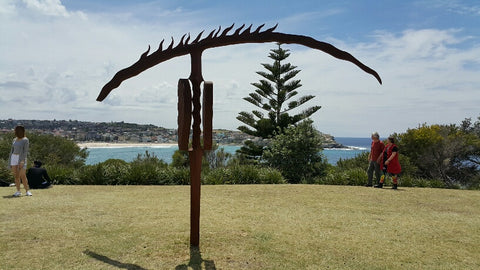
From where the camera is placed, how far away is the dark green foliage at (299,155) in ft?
38.6

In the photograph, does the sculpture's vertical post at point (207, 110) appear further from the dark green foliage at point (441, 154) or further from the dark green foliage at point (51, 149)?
the dark green foliage at point (441, 154)

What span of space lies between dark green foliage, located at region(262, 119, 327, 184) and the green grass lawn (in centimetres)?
453

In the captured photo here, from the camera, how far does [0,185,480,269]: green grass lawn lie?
3.63 m

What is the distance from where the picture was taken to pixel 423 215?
5633 mm

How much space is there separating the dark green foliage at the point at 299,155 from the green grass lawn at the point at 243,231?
14.9ft

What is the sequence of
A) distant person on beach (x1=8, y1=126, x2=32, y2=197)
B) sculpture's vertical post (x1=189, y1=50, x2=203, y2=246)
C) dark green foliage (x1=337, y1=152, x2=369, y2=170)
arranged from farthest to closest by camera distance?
1. dark green foliage (x1=337, y1=152, x2=369, y2=170)
2. distant person on beach (x1=8, y1=126, x2=32, y2=197)
3. sculpture's vertical post (x1=189, y1=50, x2=203, y2=246)

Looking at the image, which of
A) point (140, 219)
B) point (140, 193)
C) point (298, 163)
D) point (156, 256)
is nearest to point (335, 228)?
point (156, 256)

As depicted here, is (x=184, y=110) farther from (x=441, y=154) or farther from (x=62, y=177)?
(x=441, y=154)

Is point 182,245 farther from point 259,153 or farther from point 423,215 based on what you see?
point 259,153

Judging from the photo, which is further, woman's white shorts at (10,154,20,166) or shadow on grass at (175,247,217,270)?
woman's white shorts at (10,154,20,166)

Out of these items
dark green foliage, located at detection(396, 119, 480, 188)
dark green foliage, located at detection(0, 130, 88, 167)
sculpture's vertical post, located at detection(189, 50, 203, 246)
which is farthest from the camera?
dark green foliage, located at detection(396, 119, 480, 188)

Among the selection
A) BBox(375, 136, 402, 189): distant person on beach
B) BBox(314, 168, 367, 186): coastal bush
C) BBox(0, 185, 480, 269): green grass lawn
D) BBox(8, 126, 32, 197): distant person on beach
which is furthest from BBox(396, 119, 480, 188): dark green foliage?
BBox(8, 126, 32, 197): distant person on beach

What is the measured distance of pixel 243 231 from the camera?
4582 mm

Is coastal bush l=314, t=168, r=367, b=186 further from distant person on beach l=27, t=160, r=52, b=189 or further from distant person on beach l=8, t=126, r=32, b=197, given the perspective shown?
distant person on beach l=8, t=126, r=32, b=197
